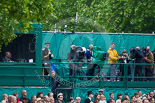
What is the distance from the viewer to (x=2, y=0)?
18656 mm

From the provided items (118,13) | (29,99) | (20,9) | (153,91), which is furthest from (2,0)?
(118,13)

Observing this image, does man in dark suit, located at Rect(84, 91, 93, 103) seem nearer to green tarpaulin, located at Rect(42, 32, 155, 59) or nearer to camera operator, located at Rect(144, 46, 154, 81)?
camera operator, located at Rect(144, 46, 154, 81)

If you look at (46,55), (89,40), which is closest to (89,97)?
(46,55)

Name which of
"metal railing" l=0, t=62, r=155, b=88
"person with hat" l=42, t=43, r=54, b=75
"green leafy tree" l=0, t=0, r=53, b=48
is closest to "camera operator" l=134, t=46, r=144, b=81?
"metal railing" l=0, t=62, r=155, b=88

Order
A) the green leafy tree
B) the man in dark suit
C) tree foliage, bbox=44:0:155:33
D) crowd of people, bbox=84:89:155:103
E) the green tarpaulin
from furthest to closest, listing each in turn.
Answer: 1. tree foliage, bbox=44:0:155:33
2. the green tarpaulin
3. the man in dark suit
4. crowd of people, bbox=84:89:155:103
5. the green leafy tree

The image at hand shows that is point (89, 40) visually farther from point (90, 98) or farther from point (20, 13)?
point (20, 13)

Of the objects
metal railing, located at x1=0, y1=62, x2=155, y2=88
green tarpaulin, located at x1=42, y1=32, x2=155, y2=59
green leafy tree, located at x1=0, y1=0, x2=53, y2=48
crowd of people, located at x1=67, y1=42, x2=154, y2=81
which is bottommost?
metal railing, located at x1=0, y1=62, x2=155, y2=88

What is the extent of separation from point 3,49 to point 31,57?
4.16ft

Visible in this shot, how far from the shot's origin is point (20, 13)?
1903 centimetres

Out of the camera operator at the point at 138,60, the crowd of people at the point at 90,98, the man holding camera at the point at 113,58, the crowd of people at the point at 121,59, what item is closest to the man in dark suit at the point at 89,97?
the crowd of people at the point at 90,98

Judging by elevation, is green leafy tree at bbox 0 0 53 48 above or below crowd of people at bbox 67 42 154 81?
above

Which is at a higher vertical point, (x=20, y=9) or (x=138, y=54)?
(x=20, y=9)

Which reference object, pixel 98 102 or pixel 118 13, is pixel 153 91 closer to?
pixel 98 102

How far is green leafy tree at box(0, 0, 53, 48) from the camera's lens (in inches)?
737
